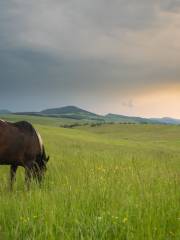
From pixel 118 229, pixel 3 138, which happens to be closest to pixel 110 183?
pixel 118 229

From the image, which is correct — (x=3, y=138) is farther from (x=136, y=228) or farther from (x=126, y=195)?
(x=136, y=228)

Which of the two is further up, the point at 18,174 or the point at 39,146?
the point at 39,146

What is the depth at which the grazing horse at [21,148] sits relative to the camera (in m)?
12.4

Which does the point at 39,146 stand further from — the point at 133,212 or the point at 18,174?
the point at 133,212

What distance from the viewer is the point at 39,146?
43.2ft

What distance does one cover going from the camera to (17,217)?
6.73 m

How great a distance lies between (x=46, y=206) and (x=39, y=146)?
634cm

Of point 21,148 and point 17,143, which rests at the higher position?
point 17,143

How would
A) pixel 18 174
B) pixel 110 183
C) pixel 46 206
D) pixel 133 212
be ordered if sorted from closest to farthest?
pixel 133 212
pixel 46 206
pixel 110 183
pixel 18 174

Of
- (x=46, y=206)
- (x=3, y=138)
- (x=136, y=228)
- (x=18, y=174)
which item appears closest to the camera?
(x=136, y=228)

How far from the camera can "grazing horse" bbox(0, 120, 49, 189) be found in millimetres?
12398

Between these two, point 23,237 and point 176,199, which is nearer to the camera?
point 23,237

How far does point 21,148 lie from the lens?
12.7 metres

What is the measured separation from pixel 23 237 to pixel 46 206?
0.94 metres
